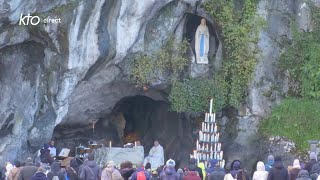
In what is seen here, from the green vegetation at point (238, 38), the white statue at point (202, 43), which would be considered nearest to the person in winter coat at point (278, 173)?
the green vegetation at point (238, 38)

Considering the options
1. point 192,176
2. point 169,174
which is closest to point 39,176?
point 169,174

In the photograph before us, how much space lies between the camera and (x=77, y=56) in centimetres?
2811

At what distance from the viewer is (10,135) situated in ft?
92.7

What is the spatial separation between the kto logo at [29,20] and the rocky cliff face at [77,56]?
10cm

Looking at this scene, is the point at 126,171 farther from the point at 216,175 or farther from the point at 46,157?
the point at 46,157

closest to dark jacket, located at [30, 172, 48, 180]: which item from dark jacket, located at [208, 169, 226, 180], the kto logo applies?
dark jacket, located at [208, 169, 226, 180]

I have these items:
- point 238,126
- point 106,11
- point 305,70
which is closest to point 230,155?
point 238,126

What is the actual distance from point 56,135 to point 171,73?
12.6 ft

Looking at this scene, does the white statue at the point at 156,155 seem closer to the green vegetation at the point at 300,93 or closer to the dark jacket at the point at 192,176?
the green vegetation at the point at 300,93

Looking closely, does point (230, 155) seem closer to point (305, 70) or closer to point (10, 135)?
point (305, 70)

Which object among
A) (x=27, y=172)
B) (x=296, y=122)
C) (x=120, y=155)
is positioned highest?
(x=296, y=122)

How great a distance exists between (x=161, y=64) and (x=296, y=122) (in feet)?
12.1

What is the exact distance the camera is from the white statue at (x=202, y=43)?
100 ft

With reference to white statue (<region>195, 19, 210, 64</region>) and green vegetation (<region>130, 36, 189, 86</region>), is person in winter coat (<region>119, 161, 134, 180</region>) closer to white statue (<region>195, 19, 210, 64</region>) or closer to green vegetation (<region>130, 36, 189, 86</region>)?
green vegetation (<region>130, 36, 189, 86</region>)
